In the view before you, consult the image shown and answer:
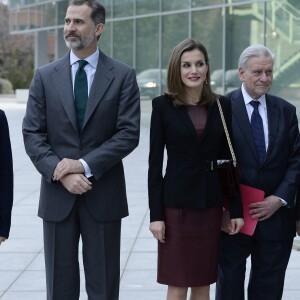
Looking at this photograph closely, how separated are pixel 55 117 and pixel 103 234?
0.71 metres

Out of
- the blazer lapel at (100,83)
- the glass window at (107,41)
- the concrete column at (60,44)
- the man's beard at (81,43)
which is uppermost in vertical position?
the man's beard at (81,43)

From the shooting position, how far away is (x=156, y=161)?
15.4 feet

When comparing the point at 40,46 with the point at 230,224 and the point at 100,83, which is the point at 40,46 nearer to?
the point at 100,83

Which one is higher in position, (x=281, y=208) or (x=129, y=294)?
(x=281, y=208)

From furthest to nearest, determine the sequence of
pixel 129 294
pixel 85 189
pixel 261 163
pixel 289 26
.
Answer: pixel 289 26 → pixel 129 294 → pixel 261 163 → pixel 85 189

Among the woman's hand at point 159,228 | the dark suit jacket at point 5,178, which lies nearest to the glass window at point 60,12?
the woman's hand at point 159,228

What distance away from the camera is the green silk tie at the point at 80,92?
15.6 ft

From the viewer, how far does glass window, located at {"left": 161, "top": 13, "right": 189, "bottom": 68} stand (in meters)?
21.0

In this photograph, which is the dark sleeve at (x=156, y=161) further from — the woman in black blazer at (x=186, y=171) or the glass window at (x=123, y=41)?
the glass window at (x=123, y=41)

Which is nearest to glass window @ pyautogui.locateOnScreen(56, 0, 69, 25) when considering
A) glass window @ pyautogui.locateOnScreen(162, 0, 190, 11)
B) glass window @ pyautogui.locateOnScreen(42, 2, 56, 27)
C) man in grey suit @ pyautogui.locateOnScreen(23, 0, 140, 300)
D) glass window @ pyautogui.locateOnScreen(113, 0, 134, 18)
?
glass window @ pyautogui.locateOnScreen(42, 2, 56, 27)

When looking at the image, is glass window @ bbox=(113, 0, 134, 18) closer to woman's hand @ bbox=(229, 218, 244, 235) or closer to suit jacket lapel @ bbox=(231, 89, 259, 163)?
suit jacket lapel @ bbox=(231, 89, 259, 163)

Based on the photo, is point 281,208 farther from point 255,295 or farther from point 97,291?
point 97,291

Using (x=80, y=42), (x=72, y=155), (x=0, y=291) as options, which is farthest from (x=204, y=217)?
(x=0, y=291)

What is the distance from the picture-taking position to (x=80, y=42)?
4.68 metres
